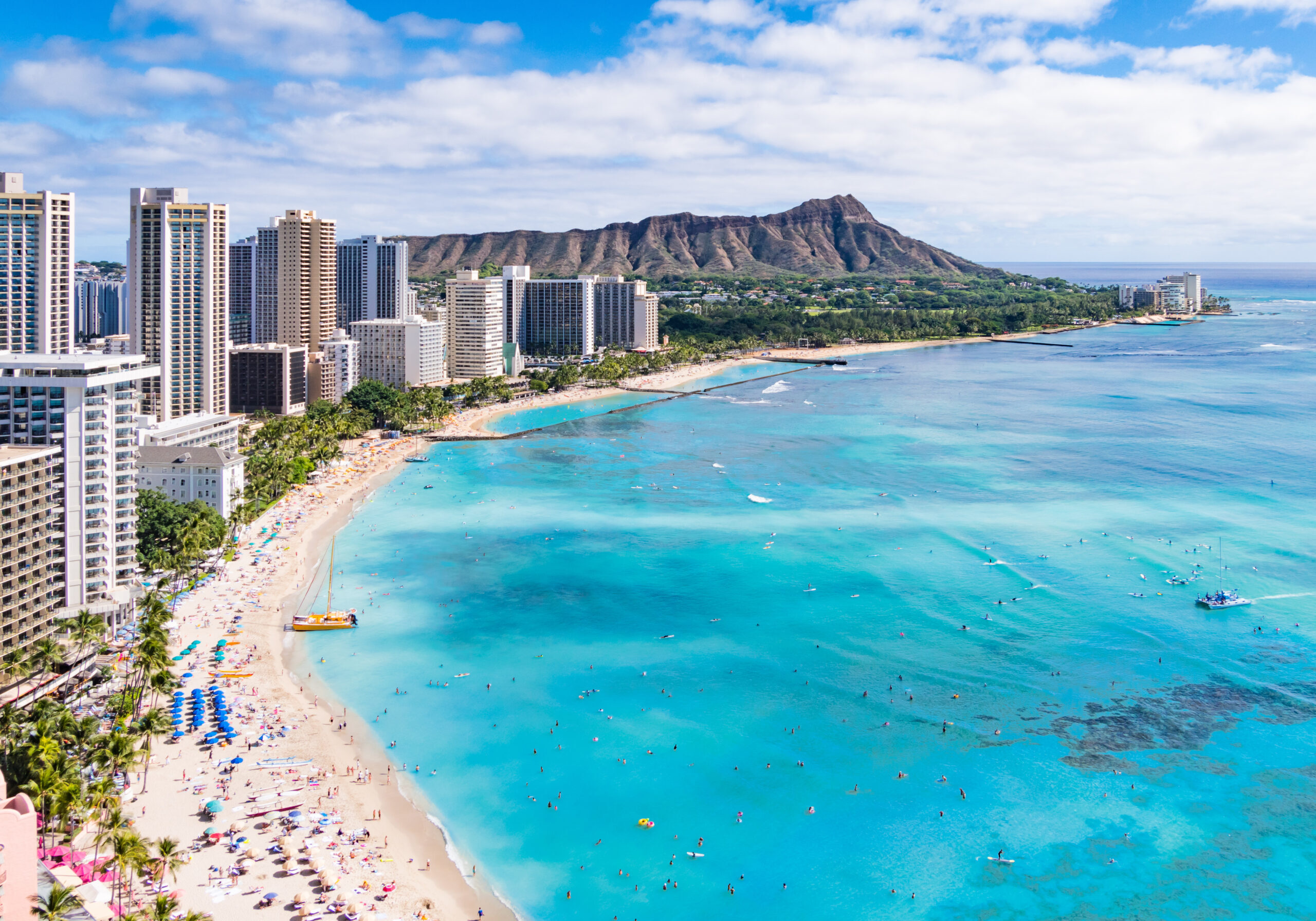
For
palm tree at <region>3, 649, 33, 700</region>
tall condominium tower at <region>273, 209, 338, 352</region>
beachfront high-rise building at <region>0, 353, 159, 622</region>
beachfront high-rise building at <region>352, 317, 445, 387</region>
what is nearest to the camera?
palm tree at <region>3, 649, 33, 700</region>

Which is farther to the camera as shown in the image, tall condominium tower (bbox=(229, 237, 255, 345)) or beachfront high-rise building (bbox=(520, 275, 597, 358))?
beachfront high-rise building (bbox=(520, 275, 597, 358))

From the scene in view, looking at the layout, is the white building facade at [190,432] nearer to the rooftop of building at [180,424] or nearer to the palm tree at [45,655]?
the rooftop of building at [180,424]

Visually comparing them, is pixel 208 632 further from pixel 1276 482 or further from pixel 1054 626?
pixel 1276 482

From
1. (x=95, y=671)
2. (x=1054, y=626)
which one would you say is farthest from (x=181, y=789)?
(x=1054, y=626)

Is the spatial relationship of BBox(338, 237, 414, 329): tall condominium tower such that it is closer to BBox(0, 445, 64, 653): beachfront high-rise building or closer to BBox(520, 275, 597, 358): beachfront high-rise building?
BBox(520, 275, 597, 358): beachfront high-rise building

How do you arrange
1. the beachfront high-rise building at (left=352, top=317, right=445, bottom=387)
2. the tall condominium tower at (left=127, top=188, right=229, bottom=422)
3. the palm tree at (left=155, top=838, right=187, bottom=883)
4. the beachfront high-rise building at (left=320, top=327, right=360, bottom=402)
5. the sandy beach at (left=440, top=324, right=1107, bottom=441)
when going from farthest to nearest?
the beachfront high-rise building at (left=352, top=317, right=445, bottom=387) → the beachfront high-rise building at (left=320, top=327, right=360, bottom=402) → the sandy beach at (left=440, top=324, right=1107, bottom=441) → the tall condominium tower at (left=127, top=188, right=229, bottom=422) → the palm tree at (left=155, top=838, right=187, bottom=883)

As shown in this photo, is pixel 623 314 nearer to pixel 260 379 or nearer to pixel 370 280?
pixel 370 280

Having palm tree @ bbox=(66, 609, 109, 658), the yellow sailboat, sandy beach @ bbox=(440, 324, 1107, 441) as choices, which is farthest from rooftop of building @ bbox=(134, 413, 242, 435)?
sandy beach @ bbox=(440, 324, 1107, 441)

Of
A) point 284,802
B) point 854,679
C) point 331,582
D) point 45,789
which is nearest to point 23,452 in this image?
point 45,789
